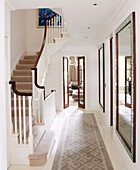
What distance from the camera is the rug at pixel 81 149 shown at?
9.94 feet

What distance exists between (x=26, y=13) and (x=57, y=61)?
2558 mm

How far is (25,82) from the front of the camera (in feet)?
17.8

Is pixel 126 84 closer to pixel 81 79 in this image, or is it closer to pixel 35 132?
pixel 35 132

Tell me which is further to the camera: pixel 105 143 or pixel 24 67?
pixel 24 67

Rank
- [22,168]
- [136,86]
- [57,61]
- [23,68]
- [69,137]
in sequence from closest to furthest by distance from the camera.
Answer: [136,86] → [22,168] → [69,137] → [23,68] → [57,61]

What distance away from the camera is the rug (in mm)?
3029

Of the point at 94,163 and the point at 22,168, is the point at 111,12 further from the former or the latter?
the point at 22,168

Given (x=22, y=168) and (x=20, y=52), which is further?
(x=20, y=52)

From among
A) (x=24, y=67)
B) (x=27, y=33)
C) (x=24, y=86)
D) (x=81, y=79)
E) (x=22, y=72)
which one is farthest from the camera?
(x=81, y=79)

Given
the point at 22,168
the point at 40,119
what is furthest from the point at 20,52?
the point at 22,168

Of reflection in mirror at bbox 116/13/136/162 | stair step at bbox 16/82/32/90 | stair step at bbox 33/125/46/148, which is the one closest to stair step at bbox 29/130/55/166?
stair step at bbox 33/125/46/148

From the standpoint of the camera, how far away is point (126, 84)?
10.1 feet

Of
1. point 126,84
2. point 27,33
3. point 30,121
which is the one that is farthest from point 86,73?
point 30,121

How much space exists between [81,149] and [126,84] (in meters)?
1.66
